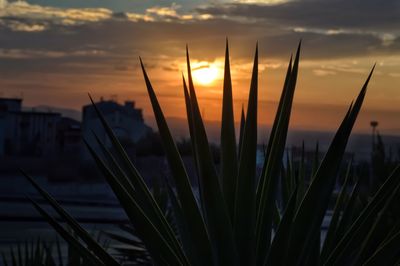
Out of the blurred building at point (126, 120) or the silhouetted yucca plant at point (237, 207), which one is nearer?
the silhouetted yucca plant at point (237, 207)

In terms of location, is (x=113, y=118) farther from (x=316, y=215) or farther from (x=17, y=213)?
(x=316, y=215)

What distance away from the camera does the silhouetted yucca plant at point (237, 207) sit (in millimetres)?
1771

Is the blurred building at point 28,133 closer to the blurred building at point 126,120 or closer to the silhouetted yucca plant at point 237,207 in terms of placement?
the blurred building at point 126,120

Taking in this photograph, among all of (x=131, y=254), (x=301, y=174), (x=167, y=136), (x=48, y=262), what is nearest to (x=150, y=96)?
(x=167, y=136)

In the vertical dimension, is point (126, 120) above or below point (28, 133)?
above

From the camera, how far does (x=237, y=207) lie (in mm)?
1847

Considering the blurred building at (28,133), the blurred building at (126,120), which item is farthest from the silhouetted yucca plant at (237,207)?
the blurred building at (28,133)

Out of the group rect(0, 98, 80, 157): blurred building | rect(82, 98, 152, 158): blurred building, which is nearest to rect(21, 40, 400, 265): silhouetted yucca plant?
rect(82, 98, 152, 158): blurred building

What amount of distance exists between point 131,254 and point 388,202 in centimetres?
362

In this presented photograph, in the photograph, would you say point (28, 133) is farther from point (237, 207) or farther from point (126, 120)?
point (237, 207)

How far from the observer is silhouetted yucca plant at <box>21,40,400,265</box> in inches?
69.7

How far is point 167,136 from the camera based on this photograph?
1963 millimetres

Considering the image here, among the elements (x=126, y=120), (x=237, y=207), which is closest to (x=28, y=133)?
(x=126, y=120)

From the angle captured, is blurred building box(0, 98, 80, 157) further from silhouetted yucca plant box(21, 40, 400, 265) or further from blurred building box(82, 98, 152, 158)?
silhouetted yucca plant box(21, 40, 400, 265)
